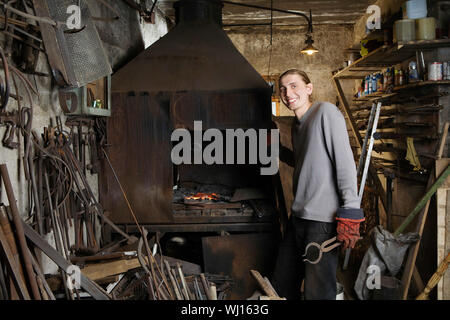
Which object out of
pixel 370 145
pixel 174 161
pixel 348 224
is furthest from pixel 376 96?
pixel 348 224

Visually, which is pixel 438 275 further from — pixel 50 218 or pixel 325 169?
pixel 50 218

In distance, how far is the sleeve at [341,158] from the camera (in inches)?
93.3

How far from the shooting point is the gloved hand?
2330mm

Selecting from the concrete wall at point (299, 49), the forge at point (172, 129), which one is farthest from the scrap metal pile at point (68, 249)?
the concrete wall at point (299, 49)

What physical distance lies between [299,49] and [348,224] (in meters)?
5.70

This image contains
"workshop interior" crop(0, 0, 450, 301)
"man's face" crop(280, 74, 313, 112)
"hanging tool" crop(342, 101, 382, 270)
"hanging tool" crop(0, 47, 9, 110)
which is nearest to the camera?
"hanging tool" crop(0, 47, 9, 110)

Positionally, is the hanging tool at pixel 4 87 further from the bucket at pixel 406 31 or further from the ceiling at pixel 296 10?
the ceiling at pixel 296 10

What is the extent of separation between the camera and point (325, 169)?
8.21ft

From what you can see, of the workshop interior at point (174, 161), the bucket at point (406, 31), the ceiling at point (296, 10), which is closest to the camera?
the workshop interior at point (174, 161)

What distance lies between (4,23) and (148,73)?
1768 millimetres

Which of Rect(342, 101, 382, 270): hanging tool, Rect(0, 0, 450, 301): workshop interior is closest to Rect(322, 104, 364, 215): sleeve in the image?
Rect(0, 0, 450, 301): workshop interior

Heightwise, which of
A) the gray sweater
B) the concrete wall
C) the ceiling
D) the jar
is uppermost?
the ceiling

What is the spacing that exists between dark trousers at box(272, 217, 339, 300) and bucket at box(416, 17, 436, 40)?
2.18 meters

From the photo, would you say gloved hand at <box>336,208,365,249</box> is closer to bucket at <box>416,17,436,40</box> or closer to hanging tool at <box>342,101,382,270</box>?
hanging tool at <box>342,101,382,270</box>
